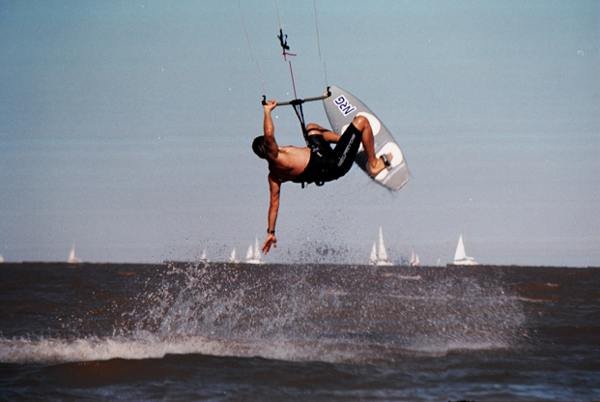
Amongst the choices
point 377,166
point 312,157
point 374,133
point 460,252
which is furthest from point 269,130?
point 460,252

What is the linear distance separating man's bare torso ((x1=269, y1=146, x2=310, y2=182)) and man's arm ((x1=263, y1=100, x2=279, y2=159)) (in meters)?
0.13

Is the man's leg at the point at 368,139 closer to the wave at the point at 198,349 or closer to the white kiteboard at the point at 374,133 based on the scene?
the white kiteboard at the point at 374,133

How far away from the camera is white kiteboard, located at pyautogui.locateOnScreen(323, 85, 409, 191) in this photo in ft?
33.3

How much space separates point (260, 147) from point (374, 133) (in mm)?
2706

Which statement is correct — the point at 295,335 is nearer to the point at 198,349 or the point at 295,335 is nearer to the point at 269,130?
the point at 198,349

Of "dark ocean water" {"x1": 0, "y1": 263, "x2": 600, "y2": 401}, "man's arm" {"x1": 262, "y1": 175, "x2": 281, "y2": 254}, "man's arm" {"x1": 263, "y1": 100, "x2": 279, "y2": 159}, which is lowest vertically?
"dark ocean water" {"x1": 0, "y1": 263, "x2": 600, "y2": 401}

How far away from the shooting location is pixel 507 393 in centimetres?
828

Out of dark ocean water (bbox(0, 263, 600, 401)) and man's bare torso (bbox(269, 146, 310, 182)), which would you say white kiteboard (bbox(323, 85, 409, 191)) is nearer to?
man's bare torso (bbox(269, 146, 310, 182))

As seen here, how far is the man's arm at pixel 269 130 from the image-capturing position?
25.1 feet

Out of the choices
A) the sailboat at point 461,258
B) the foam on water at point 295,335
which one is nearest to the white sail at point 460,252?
the sailboat at point 461,258

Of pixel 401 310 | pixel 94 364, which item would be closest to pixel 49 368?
pixel 94 364

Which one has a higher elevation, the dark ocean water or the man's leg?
the man's leg

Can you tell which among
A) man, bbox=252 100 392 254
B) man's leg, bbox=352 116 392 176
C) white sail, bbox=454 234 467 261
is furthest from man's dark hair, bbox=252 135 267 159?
white sail, bbox=454 234 467 261

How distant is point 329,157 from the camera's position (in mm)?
8438
